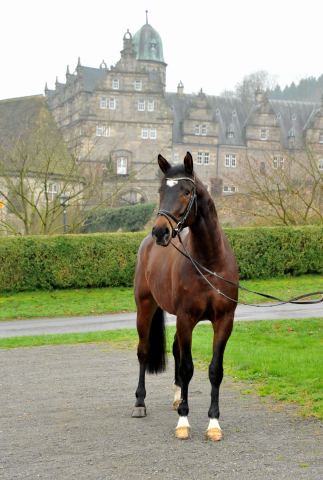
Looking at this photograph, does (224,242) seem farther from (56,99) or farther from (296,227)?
(56,99)

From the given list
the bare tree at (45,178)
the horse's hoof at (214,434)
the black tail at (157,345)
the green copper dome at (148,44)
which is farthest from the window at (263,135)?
the horse's hoof at (214,434)

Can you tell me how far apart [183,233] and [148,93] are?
53.6m

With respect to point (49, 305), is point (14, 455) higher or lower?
higher

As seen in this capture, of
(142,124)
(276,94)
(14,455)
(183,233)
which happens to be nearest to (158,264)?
(183,233)

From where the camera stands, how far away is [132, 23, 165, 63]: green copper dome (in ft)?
264

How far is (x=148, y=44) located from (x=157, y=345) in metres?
80.8

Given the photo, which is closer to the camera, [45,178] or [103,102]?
[45,178]

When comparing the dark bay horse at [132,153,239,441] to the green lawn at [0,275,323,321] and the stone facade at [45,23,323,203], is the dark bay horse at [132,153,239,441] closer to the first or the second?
the green lawn at [0,275,323,321]

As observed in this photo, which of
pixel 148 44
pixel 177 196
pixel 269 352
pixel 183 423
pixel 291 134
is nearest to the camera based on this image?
pixel 177 196

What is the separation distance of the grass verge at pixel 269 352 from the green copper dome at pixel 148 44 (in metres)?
74.7

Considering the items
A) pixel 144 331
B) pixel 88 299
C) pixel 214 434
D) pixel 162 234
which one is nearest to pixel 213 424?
pixel 214 434

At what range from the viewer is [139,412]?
5539 mm

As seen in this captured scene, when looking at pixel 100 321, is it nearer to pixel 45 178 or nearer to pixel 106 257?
pixel 106 257

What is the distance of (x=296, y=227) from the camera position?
69.5 feet
